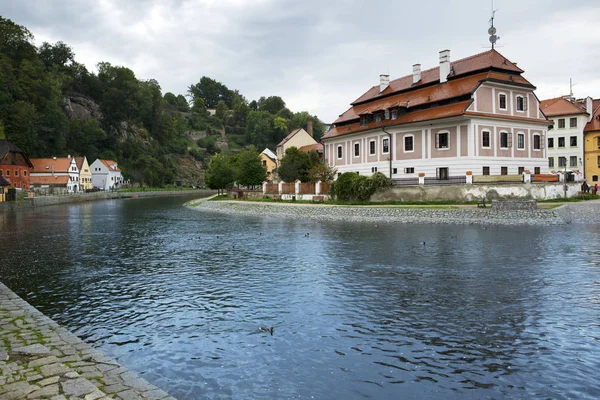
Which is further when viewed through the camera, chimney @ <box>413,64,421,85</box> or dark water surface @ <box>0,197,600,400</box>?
chimney @ <box>413,64,421,85</box>

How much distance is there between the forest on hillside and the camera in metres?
104

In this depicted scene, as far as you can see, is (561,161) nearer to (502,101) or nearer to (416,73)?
(502,101)

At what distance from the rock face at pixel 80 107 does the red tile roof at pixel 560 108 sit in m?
127

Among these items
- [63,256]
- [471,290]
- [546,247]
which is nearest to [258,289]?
[471,290]

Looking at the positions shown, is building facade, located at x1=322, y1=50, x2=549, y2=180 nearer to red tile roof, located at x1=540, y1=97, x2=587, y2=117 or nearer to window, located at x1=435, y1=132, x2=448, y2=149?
window, located at x1=435, y1=132, x2=448, y2=149

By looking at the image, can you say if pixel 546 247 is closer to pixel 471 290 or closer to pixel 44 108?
pixel 471 290

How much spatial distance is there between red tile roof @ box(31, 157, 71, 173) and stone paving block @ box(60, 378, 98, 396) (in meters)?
112

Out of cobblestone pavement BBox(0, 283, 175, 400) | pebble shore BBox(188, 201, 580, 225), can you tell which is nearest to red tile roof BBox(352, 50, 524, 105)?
pebble shore BBox(188, 201, 580, 225)

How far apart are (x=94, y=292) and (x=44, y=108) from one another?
11690 centimetres

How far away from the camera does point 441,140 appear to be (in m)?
47.1

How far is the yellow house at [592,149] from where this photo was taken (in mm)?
68688

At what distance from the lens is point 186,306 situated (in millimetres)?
12336

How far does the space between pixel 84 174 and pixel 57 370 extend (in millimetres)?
123354

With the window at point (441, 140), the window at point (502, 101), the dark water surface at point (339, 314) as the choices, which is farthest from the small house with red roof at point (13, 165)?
the window at point (502, 101)
